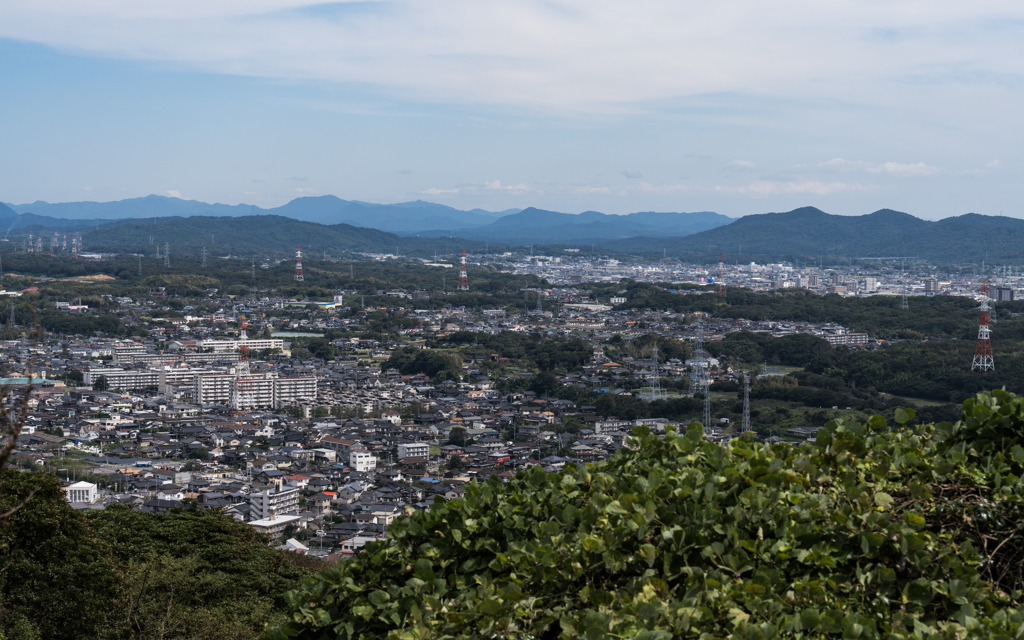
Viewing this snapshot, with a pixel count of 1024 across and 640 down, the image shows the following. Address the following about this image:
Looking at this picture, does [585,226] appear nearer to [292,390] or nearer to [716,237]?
[716,237]

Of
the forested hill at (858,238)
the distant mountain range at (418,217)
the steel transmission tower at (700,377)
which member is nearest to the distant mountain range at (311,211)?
the distant mountain range at (418,217)

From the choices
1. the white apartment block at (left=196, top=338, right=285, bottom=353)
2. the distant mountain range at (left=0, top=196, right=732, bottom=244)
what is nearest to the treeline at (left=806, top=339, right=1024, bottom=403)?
the white apartment block at (left=196, top=338, right=285, bottom=353)

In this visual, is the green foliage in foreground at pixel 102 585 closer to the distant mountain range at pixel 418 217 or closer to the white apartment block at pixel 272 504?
the white apartment block at pixel 272 504

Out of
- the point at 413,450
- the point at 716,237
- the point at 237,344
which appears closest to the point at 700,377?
the point at 413,450

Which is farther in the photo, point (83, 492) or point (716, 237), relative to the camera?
point (716, 237)

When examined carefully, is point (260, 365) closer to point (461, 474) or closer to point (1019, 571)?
point (461, 474)

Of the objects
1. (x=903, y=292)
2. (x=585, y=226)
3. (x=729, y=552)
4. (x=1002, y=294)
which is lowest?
(x=903, y=292)
